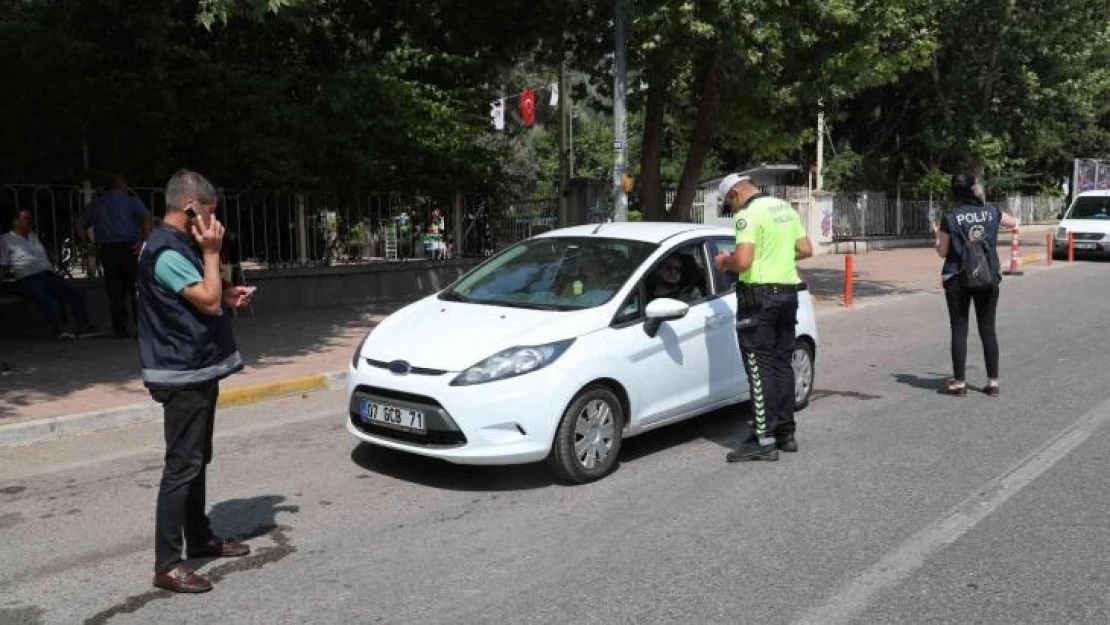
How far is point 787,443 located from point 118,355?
6.88 metres

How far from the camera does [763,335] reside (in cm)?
607

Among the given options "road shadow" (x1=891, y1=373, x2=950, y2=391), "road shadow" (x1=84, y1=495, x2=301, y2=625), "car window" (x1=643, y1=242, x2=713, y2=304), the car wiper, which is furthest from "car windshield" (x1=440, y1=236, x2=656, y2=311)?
"road shadow" (x1=891, y1=373, x2=950, y2=391)

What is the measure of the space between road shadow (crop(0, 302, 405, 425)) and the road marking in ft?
19.0

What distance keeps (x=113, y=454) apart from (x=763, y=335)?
4.45 metres

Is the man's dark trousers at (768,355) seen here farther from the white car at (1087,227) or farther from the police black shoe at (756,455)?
the white car at (1087,227)

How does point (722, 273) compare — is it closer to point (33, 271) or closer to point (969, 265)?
point (969, 265)

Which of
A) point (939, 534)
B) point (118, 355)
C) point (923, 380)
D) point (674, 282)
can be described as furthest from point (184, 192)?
point (923, 380)

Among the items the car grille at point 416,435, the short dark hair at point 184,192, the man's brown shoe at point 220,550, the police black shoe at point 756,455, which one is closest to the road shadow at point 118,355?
the car grille at point 416,435

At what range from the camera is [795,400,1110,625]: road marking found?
13.2 ft

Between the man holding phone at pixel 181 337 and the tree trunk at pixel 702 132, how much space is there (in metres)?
11.0

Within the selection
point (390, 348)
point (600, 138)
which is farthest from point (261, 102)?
point (600, 138)

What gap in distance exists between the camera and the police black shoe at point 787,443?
639 centimetres

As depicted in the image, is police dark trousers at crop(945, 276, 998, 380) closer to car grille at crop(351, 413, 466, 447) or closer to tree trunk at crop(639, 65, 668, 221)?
car grille at crop(351, 413, 466, 447)

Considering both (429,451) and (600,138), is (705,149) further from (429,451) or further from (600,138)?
(600,138)
